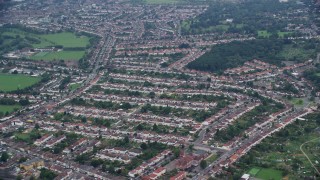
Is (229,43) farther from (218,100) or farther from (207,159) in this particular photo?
(207,159)

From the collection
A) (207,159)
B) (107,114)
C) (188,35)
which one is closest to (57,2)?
(188,35)

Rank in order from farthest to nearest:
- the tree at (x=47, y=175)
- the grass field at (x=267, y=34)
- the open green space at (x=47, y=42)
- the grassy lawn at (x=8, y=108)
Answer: the grass field at (x=267, y=34) < the open green space at (x=47, y=42) < the grassy lawn at (x=8, y=108) < the tree at (x=47, y=175)

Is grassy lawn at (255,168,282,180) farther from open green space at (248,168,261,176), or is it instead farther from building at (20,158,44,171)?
building at (20,158,44,171)

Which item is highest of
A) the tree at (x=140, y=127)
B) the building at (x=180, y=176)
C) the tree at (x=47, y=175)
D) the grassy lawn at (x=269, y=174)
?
the tree at (x=140, y=127)

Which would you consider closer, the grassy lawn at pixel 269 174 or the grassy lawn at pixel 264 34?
the grassy lawn at pixel 269 174

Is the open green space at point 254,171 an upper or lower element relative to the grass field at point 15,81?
lower

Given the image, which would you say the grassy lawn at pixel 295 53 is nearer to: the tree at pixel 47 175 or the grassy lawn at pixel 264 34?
the grassy lawn at pixel 264 34

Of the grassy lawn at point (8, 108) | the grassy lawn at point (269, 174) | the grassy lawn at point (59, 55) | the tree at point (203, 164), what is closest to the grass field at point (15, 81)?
the grassy lawn at point (8, 108)

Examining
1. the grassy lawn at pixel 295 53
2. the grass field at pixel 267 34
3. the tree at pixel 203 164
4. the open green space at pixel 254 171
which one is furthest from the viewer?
the grass field at pixel 267 34
